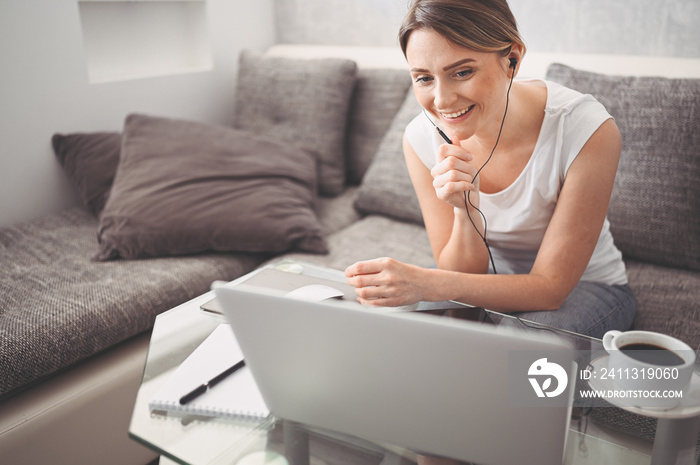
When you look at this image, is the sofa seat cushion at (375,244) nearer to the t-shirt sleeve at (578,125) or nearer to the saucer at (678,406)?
the t-shirt sleeve at (578,125)

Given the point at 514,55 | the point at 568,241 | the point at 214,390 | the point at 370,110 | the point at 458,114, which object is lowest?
the point at 214,390

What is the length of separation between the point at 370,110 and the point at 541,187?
1160 mm

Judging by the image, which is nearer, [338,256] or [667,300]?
[667,300]

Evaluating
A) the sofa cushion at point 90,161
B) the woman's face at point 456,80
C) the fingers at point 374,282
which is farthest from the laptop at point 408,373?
the sofa cushion at point 90,161

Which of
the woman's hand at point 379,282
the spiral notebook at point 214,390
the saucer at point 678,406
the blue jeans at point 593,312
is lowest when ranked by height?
the blue jeans at point 593,312

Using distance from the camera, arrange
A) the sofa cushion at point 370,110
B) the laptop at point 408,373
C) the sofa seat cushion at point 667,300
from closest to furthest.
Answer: the laptop at point 408,373 < the sofa seat cushion at point 667,300 < the sofa cushion at point 370,110

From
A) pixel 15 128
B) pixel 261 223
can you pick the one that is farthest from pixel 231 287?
pixel 15 128

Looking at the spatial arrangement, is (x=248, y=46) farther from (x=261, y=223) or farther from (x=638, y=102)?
(x=638, y=102)

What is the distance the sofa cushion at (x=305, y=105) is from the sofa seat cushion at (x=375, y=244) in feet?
1.17

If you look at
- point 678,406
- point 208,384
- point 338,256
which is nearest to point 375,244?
point 338,256

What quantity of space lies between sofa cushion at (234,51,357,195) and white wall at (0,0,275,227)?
0.38 meters

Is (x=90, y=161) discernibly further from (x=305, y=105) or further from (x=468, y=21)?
(x=468, y=21)

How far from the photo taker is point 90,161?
76.9 inches

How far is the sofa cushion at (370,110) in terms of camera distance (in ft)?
7.06
